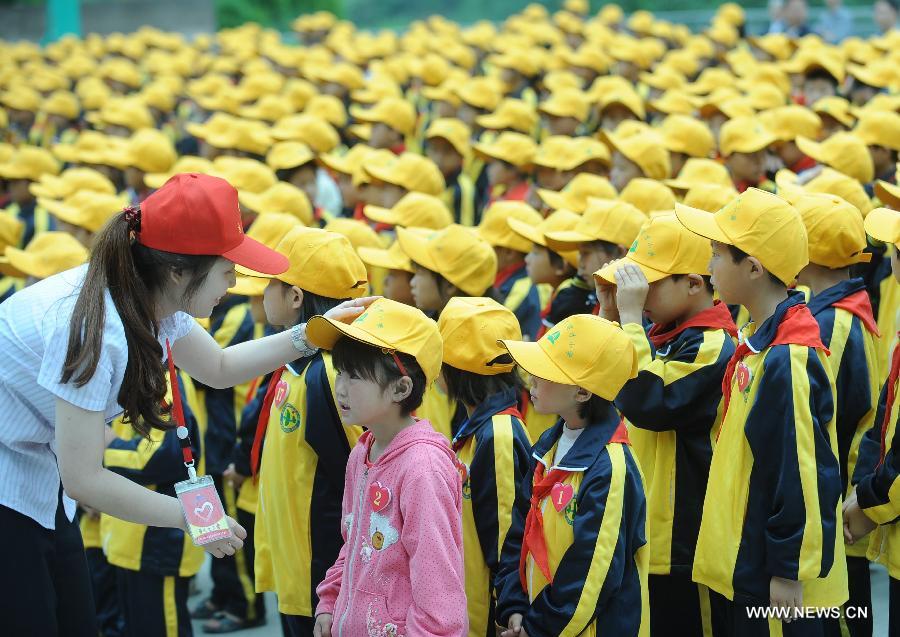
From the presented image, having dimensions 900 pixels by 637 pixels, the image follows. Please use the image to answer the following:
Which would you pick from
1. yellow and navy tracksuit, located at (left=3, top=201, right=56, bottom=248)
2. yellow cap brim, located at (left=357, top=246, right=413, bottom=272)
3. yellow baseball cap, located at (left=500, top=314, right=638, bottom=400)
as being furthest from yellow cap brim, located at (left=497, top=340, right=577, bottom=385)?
yellow and navy tracksuit, located at (left=3, top=201, right=56, bottom=248)

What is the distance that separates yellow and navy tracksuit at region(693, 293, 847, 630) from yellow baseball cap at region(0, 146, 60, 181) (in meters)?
6.93

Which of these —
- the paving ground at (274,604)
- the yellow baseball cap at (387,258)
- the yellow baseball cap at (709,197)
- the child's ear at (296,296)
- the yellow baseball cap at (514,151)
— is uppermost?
the child's ear at (296,296)

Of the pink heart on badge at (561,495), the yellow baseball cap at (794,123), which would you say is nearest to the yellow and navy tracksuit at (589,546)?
the pink heart on badge at (561,495)

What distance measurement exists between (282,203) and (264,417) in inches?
94.7

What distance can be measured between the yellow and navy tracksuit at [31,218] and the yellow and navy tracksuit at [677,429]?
5.55 meters

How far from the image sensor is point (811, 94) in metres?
9.26

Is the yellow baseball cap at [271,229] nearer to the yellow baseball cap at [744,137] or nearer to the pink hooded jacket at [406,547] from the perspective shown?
the pink hooded jacket at [406,547]

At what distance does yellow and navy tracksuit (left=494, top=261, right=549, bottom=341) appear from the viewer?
510 centimetres

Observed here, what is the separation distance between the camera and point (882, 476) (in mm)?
3441

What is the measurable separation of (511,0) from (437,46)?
18.9ft

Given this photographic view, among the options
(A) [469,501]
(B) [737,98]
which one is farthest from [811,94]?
(A) [469,501]

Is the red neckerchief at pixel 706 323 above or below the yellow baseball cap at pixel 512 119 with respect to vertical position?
above

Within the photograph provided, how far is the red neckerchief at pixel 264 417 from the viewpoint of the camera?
399 cm

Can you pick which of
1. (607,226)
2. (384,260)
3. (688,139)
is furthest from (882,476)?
(688,139)
